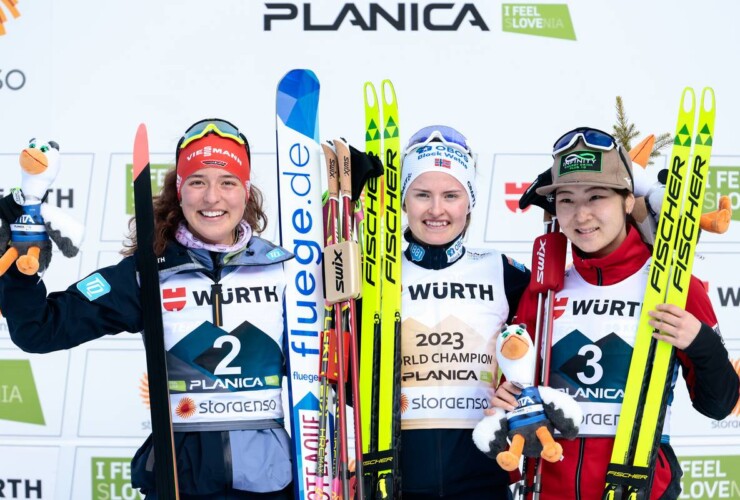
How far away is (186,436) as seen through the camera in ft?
7.32

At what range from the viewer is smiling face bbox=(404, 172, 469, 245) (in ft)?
8.21

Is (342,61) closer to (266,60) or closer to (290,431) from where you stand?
(266,60)

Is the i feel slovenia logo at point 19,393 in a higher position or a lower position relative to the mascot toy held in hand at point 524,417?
lower

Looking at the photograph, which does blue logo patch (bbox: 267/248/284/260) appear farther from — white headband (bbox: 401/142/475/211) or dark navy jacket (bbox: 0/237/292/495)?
white headband (bbox: 401/142/475/211)

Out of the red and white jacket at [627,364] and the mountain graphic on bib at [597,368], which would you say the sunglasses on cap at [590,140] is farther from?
the mountain graphic on bib at [597,368]

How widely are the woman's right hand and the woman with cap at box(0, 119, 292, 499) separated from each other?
0.58m

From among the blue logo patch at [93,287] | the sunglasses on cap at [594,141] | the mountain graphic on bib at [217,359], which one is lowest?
the mountain graphic on bib at [217,359]

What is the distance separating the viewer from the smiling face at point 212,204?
229 centimetres

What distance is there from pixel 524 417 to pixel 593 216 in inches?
24.2

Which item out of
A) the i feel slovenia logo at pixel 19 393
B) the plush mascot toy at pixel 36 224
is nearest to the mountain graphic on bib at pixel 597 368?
the plush mascot toy at pixel 36 224

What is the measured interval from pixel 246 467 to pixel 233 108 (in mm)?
2202

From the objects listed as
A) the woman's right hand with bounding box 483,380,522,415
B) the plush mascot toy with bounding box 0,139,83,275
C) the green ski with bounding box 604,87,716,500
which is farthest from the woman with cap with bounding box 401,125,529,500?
the plush mascot toy with bounding box 0,139,83,275

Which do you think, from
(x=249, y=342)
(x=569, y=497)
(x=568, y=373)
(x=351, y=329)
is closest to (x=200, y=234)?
(x=249, y=342)

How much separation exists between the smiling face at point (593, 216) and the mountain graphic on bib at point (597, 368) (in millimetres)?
271
